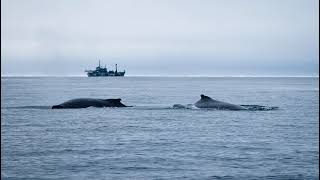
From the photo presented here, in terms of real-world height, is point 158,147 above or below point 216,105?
below

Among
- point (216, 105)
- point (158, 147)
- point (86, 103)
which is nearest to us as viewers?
point (158, 147)

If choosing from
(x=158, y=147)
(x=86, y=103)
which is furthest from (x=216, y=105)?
(x=158, y=147)

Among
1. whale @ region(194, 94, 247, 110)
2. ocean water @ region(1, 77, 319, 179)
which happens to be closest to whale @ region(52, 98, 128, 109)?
whale @ region(194, 94, 247, 110)

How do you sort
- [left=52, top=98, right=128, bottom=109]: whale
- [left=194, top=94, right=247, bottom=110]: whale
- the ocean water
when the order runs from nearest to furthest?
the ocean water < [left=194, top=94, right=247, bottom=110]: whale < [left=52, top=98, right=128, bottom=109]: whale

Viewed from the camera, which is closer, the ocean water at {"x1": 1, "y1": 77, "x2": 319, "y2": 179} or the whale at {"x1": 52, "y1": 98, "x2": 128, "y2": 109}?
the ocean water at {"x1": 1, "y1": 77, "x2": 319, "y2": 179}

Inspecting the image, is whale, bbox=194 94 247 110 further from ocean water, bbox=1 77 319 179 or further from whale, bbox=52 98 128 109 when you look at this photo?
whale, bbox=52 98 128 109

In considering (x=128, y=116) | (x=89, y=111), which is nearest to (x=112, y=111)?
(x=89, y=111)

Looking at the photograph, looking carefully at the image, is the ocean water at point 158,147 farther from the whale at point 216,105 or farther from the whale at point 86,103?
the whale at point 86,103

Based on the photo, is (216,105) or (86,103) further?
(86,103)

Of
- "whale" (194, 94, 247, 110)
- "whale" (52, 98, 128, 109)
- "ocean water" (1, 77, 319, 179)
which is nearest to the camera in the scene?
"ocean water" (1, 77, 319, 179)

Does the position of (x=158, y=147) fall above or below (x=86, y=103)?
below

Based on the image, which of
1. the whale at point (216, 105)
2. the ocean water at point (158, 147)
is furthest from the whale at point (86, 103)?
the ocean water at point (158, 147)

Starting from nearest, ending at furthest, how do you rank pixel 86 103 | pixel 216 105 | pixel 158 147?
pixel 158 147 < pixel 216 105 < pixel 86 103

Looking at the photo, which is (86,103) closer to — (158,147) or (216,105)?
(216,105)
